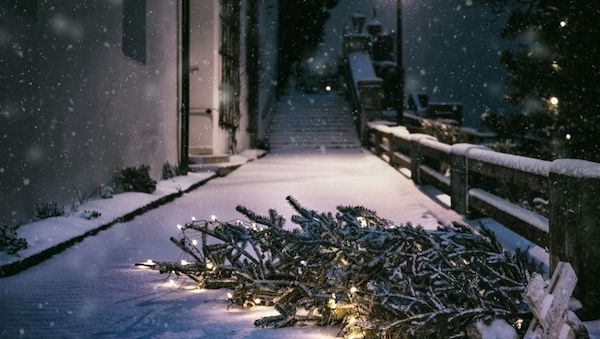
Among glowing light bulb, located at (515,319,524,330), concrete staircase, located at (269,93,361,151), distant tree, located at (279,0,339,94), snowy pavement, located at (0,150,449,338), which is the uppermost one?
distant tree, located at (279,0,339,94)

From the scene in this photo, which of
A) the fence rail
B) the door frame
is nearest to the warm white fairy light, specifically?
the fence rail

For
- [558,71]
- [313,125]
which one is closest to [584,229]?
[558,71]

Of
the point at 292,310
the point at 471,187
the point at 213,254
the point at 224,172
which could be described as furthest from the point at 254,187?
the point at 292,310

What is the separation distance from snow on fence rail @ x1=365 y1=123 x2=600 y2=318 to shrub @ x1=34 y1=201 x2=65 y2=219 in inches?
189

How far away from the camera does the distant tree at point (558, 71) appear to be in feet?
32.9

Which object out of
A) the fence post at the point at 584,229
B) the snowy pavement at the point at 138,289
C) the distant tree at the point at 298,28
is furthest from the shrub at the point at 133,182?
the distant tree at the point at 298,28

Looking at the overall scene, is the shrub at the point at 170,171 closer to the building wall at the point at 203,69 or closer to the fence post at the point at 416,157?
the building wall at the point at 203,69

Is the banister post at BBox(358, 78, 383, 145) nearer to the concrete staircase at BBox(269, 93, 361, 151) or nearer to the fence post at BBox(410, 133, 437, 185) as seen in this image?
the concrete staircase at BBox(269, 93, 361, 151)

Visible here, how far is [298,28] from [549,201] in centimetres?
3024

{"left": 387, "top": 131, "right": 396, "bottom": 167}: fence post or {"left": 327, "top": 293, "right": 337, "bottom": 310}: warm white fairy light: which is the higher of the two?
{"left": 387, "top": 131, "right": 396, "bottom": 167}: fence post

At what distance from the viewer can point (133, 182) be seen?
9344 mm

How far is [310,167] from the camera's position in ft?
49.3

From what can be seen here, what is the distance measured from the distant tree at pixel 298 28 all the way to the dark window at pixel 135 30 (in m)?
21.0

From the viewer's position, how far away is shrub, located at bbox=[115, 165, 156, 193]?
937 centimetres
